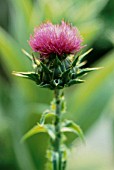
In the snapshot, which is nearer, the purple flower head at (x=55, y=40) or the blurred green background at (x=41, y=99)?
the purple flower head at (x=55, y=40)

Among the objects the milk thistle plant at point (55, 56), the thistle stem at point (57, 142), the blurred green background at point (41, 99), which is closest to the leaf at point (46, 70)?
the milk thistle plant at point (55, 56)

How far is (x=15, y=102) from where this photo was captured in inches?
104

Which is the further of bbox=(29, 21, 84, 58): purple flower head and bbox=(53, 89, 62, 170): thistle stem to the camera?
bbox=(53, 89, 62, 170): thistle stem

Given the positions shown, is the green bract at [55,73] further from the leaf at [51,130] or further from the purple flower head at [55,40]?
the leaf at [51,130]

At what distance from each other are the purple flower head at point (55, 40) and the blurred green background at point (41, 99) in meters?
1.05

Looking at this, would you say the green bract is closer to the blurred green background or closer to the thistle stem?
the thistle stem

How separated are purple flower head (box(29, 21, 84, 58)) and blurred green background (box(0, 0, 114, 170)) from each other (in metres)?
1.05

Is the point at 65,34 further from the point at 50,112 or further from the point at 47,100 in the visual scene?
the point at 47,100

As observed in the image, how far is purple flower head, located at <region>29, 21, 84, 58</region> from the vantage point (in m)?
1.17

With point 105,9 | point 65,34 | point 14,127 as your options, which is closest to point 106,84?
point 14,127

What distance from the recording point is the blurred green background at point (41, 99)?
237cm

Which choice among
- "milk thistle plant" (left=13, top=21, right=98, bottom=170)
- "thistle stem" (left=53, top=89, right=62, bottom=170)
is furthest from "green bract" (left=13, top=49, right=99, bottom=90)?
"thistle stem" (left=53, top=89, right=62, bottom=170)

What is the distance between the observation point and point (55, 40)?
1.16 m

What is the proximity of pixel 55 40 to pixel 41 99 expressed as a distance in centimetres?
139
